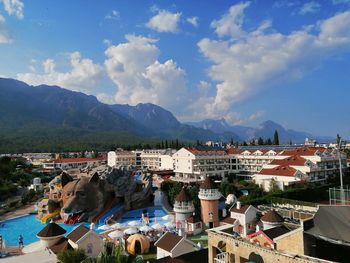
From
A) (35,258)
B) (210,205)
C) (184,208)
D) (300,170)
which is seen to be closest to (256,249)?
(35,258)

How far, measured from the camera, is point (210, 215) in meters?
36.3

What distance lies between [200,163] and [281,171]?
19559mm

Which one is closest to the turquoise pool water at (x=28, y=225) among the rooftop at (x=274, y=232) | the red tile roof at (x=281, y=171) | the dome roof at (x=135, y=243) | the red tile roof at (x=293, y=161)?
the dome roof at (x=135, y=243)

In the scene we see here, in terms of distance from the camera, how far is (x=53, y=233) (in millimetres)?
24922

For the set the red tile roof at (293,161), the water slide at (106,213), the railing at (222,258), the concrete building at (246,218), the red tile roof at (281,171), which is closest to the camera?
the railing at (222,258)

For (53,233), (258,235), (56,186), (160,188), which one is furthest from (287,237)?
(160,188)

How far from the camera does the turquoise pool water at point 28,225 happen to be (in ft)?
118

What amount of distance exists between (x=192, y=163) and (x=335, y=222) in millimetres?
56655

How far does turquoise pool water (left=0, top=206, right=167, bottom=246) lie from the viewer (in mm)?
35938

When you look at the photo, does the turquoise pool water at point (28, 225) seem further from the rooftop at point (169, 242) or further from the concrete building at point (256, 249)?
the concrete building at point (256, 249)

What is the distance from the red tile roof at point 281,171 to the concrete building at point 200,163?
1465 centimetres

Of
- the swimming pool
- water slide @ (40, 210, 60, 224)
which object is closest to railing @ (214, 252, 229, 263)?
the swimming pool

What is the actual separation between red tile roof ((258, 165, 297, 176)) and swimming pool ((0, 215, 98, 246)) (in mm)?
32519

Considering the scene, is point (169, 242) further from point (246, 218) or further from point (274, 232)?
point (246, 218)
